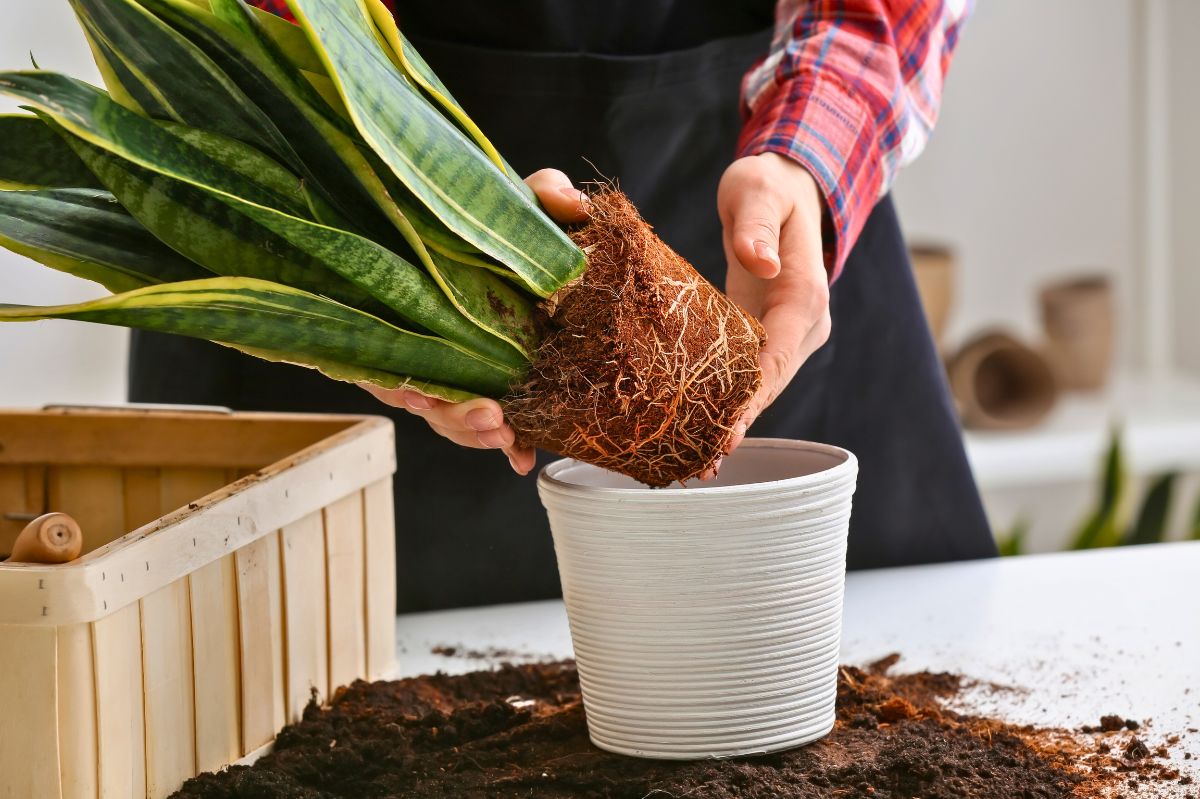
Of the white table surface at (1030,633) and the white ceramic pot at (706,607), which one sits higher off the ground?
the white ceramic pot at (706,607)

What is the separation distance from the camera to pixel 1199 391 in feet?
9.95

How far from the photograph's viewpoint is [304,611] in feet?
2.78

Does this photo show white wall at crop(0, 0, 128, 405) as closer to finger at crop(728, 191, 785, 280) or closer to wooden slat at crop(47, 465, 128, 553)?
wooden slat at crop(47, 465, 128, 553)

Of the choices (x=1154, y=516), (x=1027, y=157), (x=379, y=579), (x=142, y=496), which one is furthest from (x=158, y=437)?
(x=1027, y=157)

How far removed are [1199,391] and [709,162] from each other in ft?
7.20

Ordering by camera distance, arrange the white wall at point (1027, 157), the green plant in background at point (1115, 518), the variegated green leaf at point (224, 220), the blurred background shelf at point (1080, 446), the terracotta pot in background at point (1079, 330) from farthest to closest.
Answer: the white wall at point (1027, 157)
the terracotta pot in background at point (1079, 330)
the blurred background shelf at point (1080, 446)
the green plant in background at point (1115, 518)
the variegated green leaf at point (224, 220)

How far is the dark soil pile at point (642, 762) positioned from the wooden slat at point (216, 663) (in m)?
0.03

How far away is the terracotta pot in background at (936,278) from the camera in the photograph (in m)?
2.62

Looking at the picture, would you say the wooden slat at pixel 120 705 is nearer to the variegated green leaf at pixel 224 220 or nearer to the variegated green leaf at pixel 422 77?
the variegated green leaf at pixel 224 220

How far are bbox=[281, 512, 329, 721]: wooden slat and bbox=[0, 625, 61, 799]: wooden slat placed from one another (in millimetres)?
197

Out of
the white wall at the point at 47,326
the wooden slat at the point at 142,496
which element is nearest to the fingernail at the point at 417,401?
the wooden slat at the point at 142,496

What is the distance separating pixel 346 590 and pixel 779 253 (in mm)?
376

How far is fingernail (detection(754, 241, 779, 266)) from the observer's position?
82cm

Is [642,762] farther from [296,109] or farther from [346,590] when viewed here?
[296,109]
